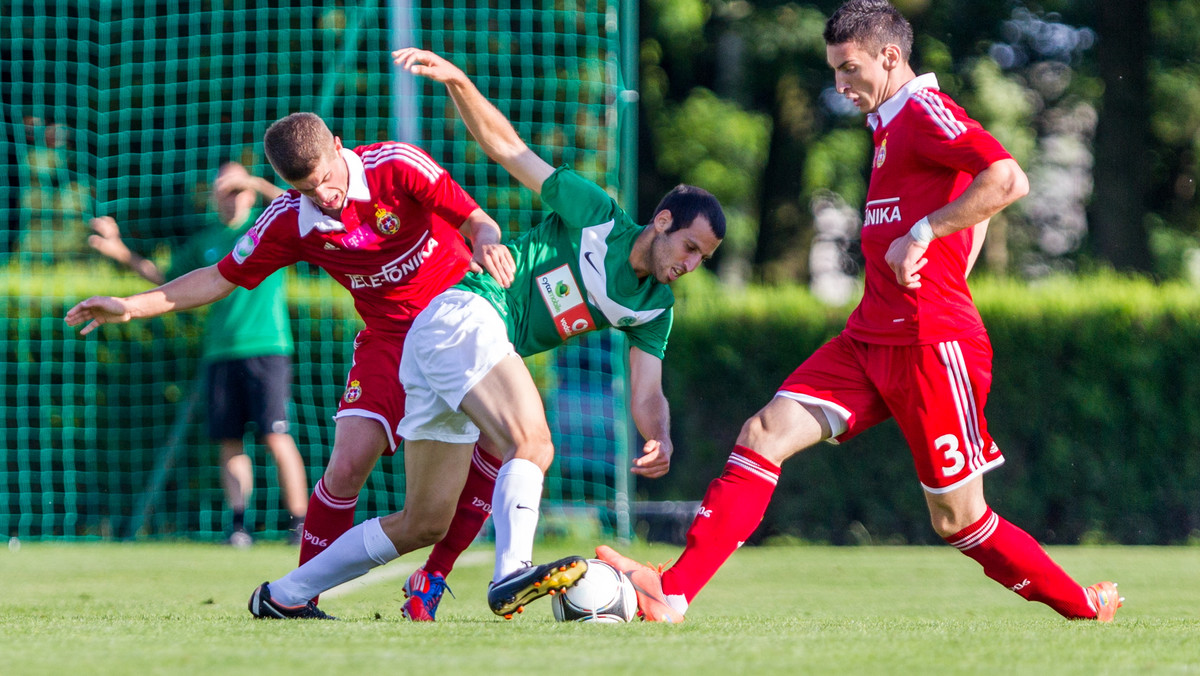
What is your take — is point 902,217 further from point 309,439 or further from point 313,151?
point 309,439

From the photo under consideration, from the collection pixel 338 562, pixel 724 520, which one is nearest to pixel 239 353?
pixel 338 562

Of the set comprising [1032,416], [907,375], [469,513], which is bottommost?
[1032,416]

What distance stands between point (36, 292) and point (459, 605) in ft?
20.4

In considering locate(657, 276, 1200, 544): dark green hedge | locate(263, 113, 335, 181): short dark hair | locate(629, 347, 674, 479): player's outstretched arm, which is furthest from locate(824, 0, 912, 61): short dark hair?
locate(657, 276, 1200, 544): dark green hedge

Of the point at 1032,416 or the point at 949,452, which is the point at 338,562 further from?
the point at 1032,416

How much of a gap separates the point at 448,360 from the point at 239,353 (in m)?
4.94

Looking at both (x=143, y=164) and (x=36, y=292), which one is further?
(x=143, y=164)

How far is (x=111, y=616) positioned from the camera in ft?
15.3

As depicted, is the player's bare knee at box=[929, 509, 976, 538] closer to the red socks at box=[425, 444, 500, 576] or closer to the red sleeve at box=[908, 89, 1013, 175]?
the red sleeve at box=[908, 89, 1013, 175]

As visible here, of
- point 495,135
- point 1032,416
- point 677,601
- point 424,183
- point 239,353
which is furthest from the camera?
point 1032,416

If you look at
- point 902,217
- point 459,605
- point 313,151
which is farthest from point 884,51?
point 459,605

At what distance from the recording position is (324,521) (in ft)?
16.0

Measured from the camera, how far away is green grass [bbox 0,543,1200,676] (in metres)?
3.02

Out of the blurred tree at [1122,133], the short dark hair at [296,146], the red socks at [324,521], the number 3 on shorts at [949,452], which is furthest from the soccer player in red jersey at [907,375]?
the blurred tree at [1122,133]
